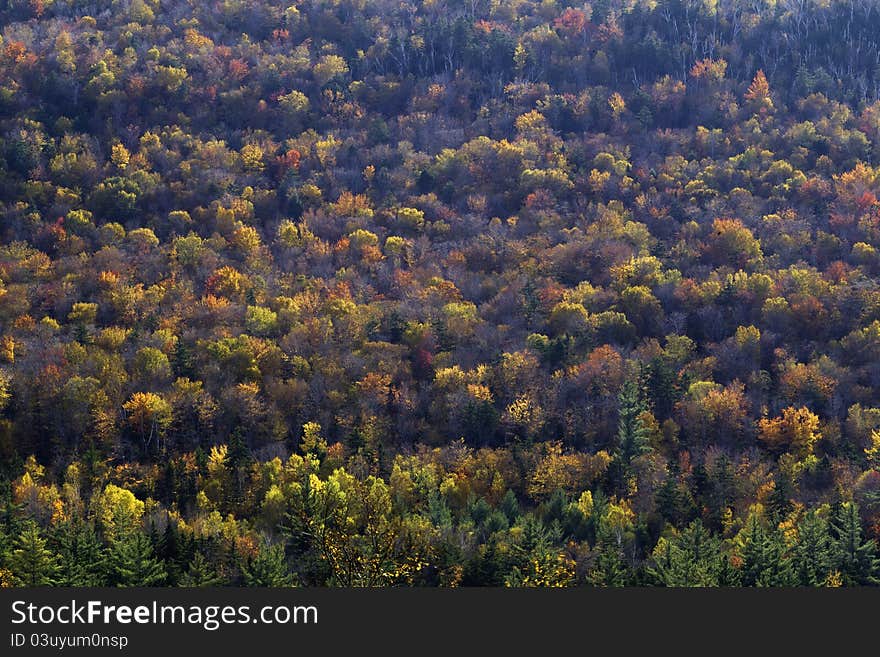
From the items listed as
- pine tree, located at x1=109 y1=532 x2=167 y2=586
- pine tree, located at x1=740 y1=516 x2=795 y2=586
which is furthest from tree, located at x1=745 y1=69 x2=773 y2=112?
pine tree, located at x1=109 y1=532 x2=167 y2=586

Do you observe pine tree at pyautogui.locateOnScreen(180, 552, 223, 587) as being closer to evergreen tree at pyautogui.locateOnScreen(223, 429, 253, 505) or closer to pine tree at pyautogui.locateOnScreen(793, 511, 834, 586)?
evergreen tree at pyautogui.locateOnScreen(223, 429, 253, 505)

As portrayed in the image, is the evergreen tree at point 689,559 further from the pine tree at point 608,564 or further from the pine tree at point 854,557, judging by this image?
the pine tree at point 854,557

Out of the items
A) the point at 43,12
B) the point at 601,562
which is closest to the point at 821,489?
the point at 601,562

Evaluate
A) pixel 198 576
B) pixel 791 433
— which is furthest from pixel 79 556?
pixel 791 433

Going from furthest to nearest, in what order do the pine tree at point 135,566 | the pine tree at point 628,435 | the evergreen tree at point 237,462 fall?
the pine tree at point 628,435 → the evergreen tree at point 237,462 → the pine tree at point 135,566

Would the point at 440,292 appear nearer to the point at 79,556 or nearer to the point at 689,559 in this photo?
the point at 689,559

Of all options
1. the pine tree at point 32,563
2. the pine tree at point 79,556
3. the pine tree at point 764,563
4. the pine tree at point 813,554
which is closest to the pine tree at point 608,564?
the pine tree at point 764,563
